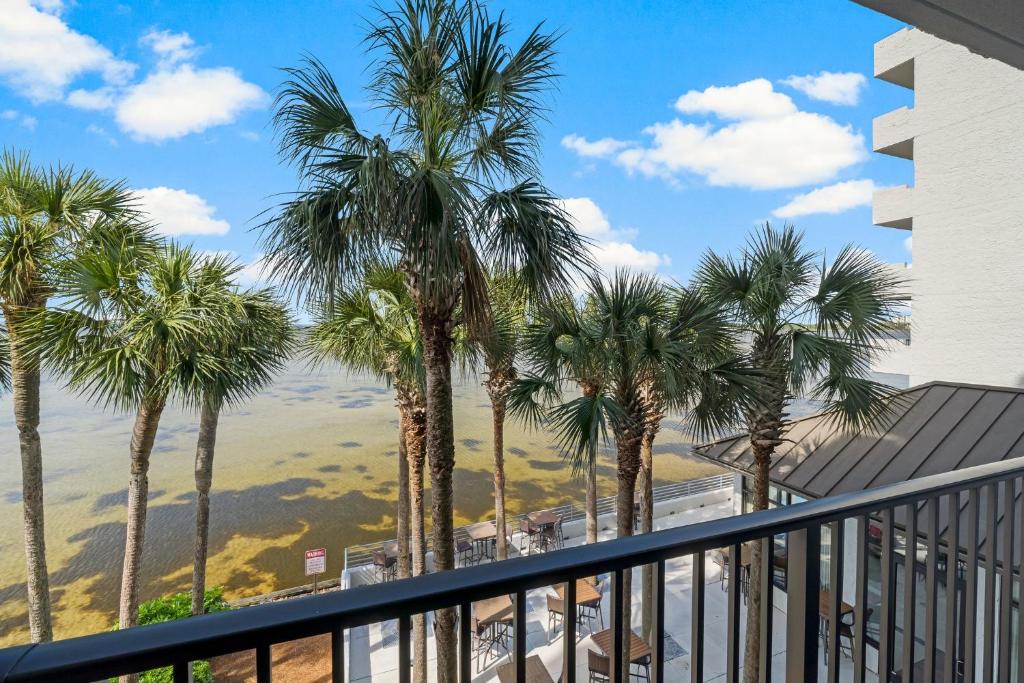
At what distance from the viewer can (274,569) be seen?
14.3 metres

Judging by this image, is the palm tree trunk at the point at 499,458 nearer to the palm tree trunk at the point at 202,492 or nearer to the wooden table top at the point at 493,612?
the wooden table top at the point at 493,612

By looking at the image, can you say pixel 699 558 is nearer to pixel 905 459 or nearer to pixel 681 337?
pixel 681 337

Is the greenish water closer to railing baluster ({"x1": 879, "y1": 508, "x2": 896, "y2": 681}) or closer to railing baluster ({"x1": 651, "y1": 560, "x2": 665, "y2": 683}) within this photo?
railing baluster ({"x1": 879, "y1": 508, "x2": 896, "y2": 681})

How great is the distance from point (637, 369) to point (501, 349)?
1.69m

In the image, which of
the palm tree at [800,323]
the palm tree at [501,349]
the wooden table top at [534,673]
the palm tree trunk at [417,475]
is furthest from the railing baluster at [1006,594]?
the palm tree trunk at [417,475]

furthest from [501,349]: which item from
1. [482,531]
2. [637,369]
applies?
[482,531]

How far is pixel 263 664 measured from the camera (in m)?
0.60

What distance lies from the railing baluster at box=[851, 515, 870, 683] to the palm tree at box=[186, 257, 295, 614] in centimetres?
594

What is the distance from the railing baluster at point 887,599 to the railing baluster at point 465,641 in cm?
99

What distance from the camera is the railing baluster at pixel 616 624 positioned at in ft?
2.71

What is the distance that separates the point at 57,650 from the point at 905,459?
7.15 metres

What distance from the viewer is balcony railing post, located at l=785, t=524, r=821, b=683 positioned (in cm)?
105

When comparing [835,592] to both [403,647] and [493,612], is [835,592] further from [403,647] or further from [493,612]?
[493,612]

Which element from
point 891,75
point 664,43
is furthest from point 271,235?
point 664,43
